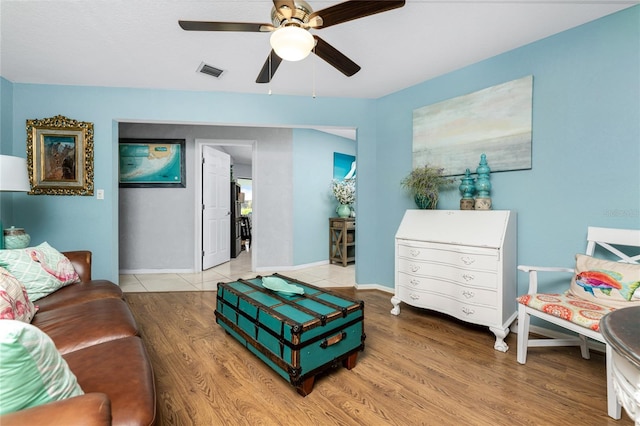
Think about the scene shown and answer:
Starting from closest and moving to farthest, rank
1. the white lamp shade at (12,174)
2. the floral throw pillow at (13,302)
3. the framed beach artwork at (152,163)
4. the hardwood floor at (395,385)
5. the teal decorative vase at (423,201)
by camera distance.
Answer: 1. the floral throw pillow at (13,302)
2. the hardwood floor at (395,385)
3. the white lamp shade at (12,174)
4. the teal decorative vase at (423,201)
5. the framed beach artwork at (152,163)

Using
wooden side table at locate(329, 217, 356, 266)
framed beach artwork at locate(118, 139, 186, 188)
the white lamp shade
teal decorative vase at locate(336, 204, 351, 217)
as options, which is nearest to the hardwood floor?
the white lamp shade

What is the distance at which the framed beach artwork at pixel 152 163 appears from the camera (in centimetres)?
456

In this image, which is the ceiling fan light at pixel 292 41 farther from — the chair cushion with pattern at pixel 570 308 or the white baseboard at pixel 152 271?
the white baseboard at pixel 152 271

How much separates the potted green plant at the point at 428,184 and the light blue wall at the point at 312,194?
2.31m

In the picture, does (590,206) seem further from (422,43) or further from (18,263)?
(18,263)

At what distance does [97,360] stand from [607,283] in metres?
2.71

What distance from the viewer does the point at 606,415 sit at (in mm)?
1538

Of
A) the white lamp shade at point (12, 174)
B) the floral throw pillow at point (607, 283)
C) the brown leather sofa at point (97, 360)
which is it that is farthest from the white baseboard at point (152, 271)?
the floral throw pillow at point (607, 283)

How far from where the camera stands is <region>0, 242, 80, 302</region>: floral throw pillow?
1.95 m

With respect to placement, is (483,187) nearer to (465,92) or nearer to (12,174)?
(465,92)

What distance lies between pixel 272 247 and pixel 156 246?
1760mm

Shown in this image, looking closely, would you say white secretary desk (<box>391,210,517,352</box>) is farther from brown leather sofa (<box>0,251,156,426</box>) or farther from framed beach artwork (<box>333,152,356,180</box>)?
framed beach artwork (<box>333,152,356,180</box>)

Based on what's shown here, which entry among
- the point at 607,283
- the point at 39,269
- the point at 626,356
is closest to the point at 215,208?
the point at 39,269

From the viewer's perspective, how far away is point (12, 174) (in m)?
2.45
